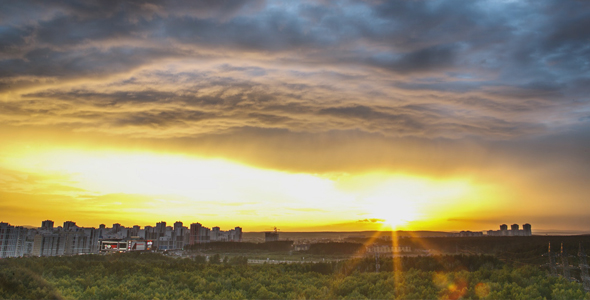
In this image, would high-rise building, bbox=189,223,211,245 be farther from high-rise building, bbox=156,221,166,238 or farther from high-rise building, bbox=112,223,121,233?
high-rise building, bbox=112,223,121,233

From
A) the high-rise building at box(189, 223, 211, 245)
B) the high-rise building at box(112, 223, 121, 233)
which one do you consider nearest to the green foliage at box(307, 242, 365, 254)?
the high-rise building at box(189, 223, 211, 245)

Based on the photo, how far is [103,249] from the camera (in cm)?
14900

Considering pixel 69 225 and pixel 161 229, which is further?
pixel 161 229

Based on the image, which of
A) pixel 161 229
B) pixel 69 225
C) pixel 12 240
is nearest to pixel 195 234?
pixel 161 229

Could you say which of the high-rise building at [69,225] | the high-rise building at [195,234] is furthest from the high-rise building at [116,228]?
the high-rise building at [195,234]

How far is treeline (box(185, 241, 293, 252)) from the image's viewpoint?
566 feet

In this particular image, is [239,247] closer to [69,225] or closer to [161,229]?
[161,229]

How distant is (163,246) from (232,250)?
1209 inches

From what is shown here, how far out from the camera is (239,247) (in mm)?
176875

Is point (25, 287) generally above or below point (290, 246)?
above

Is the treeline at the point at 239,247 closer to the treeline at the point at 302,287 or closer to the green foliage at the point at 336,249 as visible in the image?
the green foliage at the point at 336,249

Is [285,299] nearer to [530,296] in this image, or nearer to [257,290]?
[257,290]

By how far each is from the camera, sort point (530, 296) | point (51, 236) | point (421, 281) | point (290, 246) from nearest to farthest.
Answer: point (530, 296)
point (421, 281)
point (51, 236)
point (290, 246)

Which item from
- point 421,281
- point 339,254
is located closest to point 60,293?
point 421,281
